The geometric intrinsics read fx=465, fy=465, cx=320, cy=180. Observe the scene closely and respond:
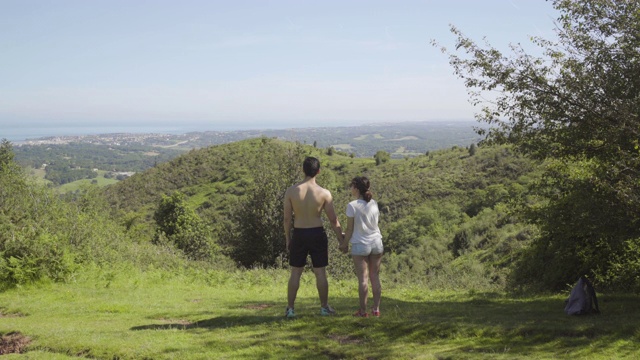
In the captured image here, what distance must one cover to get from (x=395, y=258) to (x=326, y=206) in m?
33.1

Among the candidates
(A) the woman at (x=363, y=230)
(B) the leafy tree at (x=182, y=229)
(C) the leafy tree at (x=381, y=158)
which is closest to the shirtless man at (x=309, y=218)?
(A) the woman at (x=363, y=230)

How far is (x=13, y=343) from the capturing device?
789cm

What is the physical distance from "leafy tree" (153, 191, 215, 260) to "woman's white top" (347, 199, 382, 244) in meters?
31.0

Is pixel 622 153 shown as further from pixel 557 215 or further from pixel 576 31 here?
pixel 557 215

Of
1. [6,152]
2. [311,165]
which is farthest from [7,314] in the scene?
[6,152]

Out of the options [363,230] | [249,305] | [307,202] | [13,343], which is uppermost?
[307,202]

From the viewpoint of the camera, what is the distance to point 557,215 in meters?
12.7

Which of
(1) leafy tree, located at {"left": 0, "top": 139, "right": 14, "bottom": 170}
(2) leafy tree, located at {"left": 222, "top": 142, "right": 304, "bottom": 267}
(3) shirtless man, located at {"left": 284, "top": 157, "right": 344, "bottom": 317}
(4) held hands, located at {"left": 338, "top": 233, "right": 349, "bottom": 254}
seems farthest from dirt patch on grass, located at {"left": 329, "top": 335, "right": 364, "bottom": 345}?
(1) leafy tree, located at {"left": 0, "top": 139, "right": 14, "bottom": 170}

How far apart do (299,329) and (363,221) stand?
2.06 meters

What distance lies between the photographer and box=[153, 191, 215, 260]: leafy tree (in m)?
38.5

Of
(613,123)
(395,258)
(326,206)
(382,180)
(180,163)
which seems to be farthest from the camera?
(180,163)

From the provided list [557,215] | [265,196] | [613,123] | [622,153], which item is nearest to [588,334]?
[622,153]

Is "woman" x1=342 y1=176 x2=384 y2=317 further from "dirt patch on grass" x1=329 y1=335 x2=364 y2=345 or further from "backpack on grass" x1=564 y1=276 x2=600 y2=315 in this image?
"backpack on grass" x1=564 y1=276 x2=600 y2=315

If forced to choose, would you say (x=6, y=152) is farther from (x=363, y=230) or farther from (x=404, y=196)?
(x=363, y=230)
